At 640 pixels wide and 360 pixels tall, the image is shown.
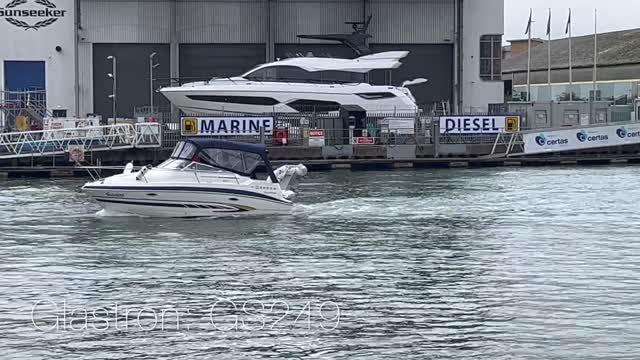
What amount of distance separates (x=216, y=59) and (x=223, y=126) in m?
12.5

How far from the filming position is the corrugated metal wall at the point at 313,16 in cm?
6338

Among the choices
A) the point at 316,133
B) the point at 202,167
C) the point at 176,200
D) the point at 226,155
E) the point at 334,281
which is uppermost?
the point at 316,133

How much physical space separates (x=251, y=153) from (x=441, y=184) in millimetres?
12726

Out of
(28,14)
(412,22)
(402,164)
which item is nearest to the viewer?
(402,164)

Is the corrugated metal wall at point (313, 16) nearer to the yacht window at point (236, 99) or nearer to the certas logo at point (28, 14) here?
the yacht window at point (236, 99)

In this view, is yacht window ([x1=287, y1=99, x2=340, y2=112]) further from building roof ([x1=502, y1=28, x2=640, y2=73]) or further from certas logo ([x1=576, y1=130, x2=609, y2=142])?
building roof ([x1=502, y1=28, x2=640, y2=73])

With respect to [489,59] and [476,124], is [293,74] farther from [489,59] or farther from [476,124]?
[489,59]

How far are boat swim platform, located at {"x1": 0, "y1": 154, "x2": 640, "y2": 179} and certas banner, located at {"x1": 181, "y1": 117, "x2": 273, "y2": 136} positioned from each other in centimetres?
264

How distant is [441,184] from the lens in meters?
42.6

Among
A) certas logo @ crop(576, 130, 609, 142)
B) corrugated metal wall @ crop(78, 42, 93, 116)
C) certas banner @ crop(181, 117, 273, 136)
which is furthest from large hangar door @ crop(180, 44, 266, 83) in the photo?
certas logo @ crop(576, 130, 609, 142)

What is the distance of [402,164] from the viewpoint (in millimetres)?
51312

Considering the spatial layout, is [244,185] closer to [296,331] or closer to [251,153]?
[251,153]

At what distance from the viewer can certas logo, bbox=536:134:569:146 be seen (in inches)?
2101

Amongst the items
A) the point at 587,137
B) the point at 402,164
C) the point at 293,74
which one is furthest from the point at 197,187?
the point at 587,137
